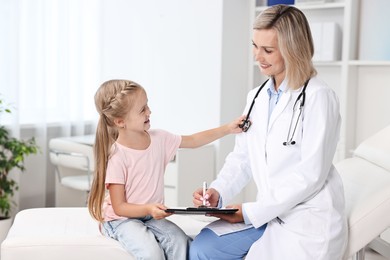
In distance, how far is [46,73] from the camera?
4.58m

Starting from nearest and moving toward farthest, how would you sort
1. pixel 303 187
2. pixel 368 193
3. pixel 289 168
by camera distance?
pixel 303 187
pixel 289 168
pixel 368 193

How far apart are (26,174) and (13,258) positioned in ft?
7.62

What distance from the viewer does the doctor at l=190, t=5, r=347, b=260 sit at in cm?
206

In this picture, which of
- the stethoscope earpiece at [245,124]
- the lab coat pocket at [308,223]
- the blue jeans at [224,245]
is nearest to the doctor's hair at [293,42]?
the stethoscope earpiece at [245,124]

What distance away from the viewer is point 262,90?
2377 mm

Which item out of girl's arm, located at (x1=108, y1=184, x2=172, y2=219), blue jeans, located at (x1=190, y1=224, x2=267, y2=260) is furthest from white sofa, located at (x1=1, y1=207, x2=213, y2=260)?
blue jeans, located at (x1=190, y1=224, x2=267, y2=260)

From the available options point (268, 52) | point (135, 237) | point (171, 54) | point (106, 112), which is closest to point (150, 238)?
point (135, 237)

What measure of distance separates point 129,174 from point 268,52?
65cm

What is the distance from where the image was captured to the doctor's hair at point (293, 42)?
213 cm

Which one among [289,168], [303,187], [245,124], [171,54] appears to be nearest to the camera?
[303,187]

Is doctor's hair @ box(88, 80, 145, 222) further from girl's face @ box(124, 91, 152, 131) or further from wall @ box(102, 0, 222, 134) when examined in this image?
wall @ box(102, 0, 222, 134)

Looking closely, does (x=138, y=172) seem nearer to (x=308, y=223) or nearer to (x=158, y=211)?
(x=158, y=211)

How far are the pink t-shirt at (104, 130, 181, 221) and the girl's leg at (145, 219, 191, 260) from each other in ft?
0.31

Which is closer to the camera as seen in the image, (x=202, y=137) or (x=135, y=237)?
(x=135, y=237)
